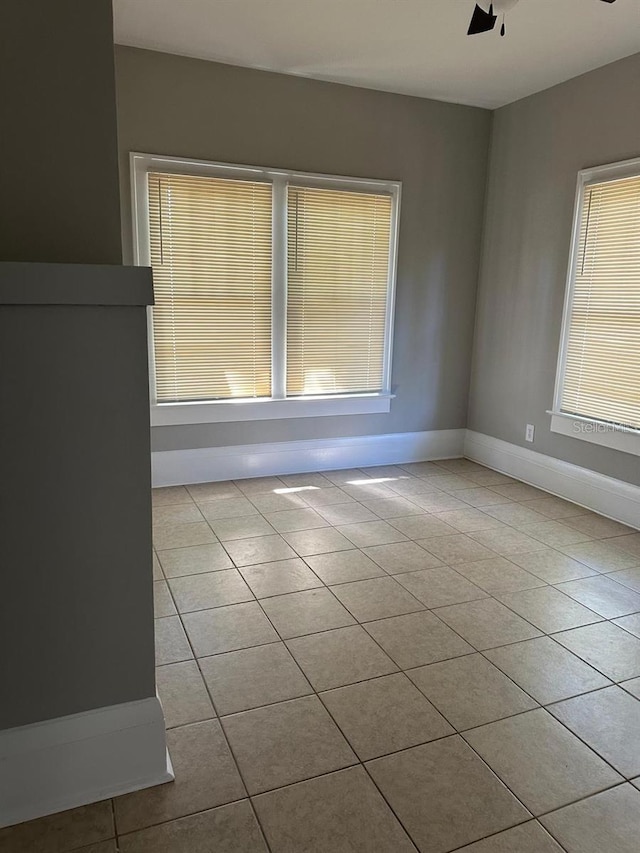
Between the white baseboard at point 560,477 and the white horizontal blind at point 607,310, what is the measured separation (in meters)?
0.38

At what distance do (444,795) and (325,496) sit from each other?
7.89ft

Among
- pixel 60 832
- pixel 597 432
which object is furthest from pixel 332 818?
pixel 597 432

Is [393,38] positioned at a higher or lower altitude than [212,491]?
higher

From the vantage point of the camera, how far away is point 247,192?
389cm

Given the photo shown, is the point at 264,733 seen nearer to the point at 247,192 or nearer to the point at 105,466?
the point at 105,466

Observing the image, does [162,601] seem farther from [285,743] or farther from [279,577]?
[285,743]

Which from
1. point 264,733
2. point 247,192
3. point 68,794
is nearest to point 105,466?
point 68,794

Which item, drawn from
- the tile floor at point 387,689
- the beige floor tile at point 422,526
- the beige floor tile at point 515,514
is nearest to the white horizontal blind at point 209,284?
the tile floor at point 387,689

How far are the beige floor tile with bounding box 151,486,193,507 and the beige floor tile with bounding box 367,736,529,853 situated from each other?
7.70ft

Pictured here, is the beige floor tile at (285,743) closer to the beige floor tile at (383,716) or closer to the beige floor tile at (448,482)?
the beige floor tile at (383,716)

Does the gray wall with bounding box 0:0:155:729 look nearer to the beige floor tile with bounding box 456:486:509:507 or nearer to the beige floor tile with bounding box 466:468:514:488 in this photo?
the beige floor tile with bounding box 456:486:509:507

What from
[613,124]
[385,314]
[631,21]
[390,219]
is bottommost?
[385,314]

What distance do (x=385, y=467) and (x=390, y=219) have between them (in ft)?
5.95

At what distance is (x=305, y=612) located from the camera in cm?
249
